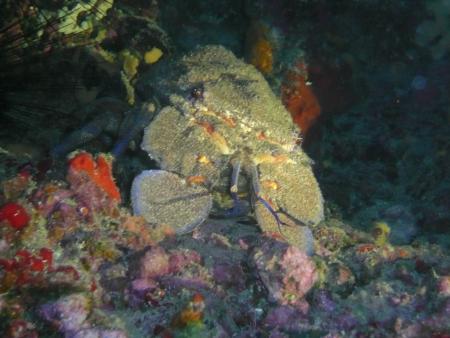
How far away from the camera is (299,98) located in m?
7.59

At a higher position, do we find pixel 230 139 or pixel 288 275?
pixel 230 139

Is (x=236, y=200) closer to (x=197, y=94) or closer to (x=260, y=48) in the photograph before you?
(x=197, y=94)

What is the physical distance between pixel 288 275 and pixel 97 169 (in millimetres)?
1810

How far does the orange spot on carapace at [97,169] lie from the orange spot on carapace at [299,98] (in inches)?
180

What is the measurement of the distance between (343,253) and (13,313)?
2912 millimetres

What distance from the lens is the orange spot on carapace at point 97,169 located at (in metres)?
3.43

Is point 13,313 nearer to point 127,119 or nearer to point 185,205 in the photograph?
point 185,205

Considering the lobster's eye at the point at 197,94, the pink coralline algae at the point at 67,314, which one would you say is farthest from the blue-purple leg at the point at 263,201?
the pink coralline algae at the point at 67,314

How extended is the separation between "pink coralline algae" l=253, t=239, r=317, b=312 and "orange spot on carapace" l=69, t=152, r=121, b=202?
1452 mm

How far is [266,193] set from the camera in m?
4.34

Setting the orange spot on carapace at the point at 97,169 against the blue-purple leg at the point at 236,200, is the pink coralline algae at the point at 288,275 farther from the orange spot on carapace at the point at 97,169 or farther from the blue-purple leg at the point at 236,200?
the orange spot on carapace at the point at 97,169

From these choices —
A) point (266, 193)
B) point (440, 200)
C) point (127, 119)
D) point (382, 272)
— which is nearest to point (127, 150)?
point (127, 119)

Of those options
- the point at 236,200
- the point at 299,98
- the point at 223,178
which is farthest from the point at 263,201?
the point at 299,98

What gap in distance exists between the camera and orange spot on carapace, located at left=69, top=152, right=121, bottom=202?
343 centimetres
